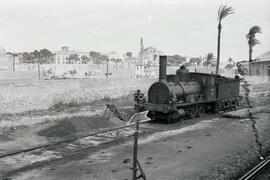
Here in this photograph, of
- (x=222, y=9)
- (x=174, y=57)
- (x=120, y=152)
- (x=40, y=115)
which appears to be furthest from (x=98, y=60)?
(x=120, y=152)

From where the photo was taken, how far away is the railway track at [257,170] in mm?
7898

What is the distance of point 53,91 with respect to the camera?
20.2 m

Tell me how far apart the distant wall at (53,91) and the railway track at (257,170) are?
13.3 metres

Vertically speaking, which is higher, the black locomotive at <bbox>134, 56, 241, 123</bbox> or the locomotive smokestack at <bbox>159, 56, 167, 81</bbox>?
the locomotive smokestack at <bbox>159, 56, 167, 81</bbox>

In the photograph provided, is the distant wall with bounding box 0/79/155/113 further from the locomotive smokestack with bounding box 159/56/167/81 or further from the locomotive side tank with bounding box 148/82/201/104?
the locomotive smokestack with bounding box 159/56/167/81

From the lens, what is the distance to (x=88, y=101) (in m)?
22.4

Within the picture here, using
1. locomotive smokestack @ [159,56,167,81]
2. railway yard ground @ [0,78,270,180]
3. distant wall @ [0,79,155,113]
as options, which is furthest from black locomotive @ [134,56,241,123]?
distant wall @ [0,79,155,113]

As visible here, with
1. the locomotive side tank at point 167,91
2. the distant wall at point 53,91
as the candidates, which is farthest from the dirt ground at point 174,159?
the distant wall at point 53,91

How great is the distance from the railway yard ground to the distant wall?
678mm

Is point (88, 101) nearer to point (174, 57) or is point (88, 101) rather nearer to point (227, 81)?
point (227, 81)

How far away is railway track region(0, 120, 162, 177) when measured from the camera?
9.84m

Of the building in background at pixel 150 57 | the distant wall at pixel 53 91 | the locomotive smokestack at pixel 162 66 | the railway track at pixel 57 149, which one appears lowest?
the railway track at pixel 57 149

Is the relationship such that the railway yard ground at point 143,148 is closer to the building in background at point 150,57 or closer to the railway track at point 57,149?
the railway track at point 57,149

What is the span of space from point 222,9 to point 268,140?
15996 millimetres
